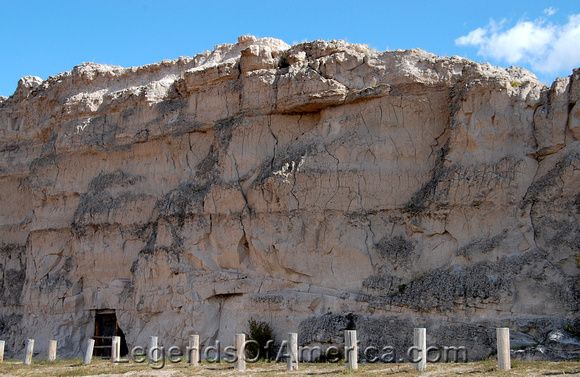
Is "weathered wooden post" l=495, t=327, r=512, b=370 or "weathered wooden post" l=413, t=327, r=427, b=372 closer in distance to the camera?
"weathered wooden post" l=495, t=327, r=512, b=370

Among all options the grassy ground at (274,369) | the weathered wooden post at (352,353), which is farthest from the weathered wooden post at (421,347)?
the weathered wooden post at (352,353)

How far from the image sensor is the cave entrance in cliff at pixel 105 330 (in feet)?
86.5

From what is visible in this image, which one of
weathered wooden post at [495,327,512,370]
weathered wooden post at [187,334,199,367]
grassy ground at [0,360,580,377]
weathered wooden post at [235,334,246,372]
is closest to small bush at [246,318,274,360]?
grassy ground at [0,360,580,377]

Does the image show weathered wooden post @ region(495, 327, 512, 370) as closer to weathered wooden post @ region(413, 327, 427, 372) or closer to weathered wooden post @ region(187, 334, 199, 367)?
weathered wooden post @ region(413, 327, 427, 372)

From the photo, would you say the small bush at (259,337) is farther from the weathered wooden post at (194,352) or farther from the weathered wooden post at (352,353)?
the weathered wooden post at (352,353)

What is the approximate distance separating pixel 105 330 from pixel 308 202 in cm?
921

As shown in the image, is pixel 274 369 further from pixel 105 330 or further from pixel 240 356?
pixel 105 330

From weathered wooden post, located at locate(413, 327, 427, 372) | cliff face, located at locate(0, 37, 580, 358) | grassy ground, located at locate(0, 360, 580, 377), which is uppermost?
cliff face, located at locate(0, 37, 580, 358)

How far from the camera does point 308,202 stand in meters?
22.6

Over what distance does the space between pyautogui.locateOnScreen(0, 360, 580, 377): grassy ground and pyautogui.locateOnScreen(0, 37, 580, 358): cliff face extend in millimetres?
2147

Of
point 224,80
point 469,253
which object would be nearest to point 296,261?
point 469,253

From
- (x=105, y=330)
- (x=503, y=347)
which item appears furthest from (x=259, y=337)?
(x=503, y=347)

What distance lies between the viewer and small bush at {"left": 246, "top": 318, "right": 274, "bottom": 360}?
2111 cm

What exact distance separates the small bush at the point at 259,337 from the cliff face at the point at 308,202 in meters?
0.36
